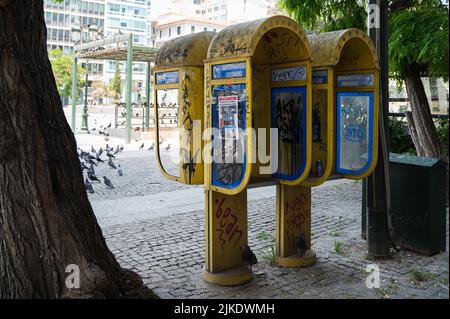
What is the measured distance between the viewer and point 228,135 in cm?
378

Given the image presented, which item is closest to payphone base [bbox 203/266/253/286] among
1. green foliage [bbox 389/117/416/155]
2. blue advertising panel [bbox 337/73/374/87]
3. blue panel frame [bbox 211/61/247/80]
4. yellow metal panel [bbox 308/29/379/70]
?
blue panel frame [bbox 211/61/247/80]

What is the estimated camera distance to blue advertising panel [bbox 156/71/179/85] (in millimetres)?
4098

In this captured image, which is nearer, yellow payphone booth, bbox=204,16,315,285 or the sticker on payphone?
yellow payphone booth, bbox=204,16,315,285

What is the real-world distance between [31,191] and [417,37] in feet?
16.4

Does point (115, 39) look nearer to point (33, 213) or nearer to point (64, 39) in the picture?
point (33, 213)

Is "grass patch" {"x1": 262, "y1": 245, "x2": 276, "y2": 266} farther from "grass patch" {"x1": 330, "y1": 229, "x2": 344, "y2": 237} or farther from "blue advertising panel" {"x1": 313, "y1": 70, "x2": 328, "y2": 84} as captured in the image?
"blue advertising panel" {"x1": 313, "y1": 70, "x2": 328, "y2": 84}

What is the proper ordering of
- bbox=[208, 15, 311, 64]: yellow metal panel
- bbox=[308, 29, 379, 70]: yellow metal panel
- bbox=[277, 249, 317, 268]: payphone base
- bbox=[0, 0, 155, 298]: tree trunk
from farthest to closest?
bbox=[277, 249, 317, 268]: payphone base → bbox=[308, 29, 379, 70]: yellow metal panel → bbox=[208, 15, 311, 64]: yellow metal panel → bbox=[0, 0, 155, 298]: tree trunk

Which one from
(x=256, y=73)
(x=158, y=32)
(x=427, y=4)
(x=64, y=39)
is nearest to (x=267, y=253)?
(x=256, y=73)

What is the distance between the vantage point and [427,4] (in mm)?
6836

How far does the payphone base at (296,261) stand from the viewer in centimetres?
438

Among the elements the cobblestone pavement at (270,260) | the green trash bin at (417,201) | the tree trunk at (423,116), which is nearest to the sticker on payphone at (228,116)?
the cobblestone pavement at (270,260)

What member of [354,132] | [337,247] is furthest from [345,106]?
[337,247]

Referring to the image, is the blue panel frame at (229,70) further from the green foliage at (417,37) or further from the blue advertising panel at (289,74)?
the green foliage at (417,37)

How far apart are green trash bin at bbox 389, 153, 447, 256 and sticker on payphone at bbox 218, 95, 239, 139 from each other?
201 centimetres
